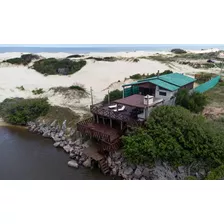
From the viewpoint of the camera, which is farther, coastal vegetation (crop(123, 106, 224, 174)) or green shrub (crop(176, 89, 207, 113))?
green shrub (crop(176, 89, 207, 113))

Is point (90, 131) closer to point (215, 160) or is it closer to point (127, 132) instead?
point (127, 132)

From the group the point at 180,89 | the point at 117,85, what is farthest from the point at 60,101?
the point at 180,89

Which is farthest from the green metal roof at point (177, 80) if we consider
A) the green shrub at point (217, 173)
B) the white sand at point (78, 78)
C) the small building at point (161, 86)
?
the white sand at point (78, 78)

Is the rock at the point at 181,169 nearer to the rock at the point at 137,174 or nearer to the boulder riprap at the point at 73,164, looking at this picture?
the rock at the point at 137,174

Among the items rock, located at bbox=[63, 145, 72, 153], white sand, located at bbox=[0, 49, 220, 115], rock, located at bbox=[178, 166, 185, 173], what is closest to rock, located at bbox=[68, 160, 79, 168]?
rock, located at bbox=[63, 145, 72, 153]

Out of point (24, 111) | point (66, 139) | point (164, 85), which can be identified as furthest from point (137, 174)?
point (24, 111)

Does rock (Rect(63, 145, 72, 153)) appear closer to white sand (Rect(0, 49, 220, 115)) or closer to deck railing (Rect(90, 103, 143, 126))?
deck railing (Rect(90, 103, 143, 126))
